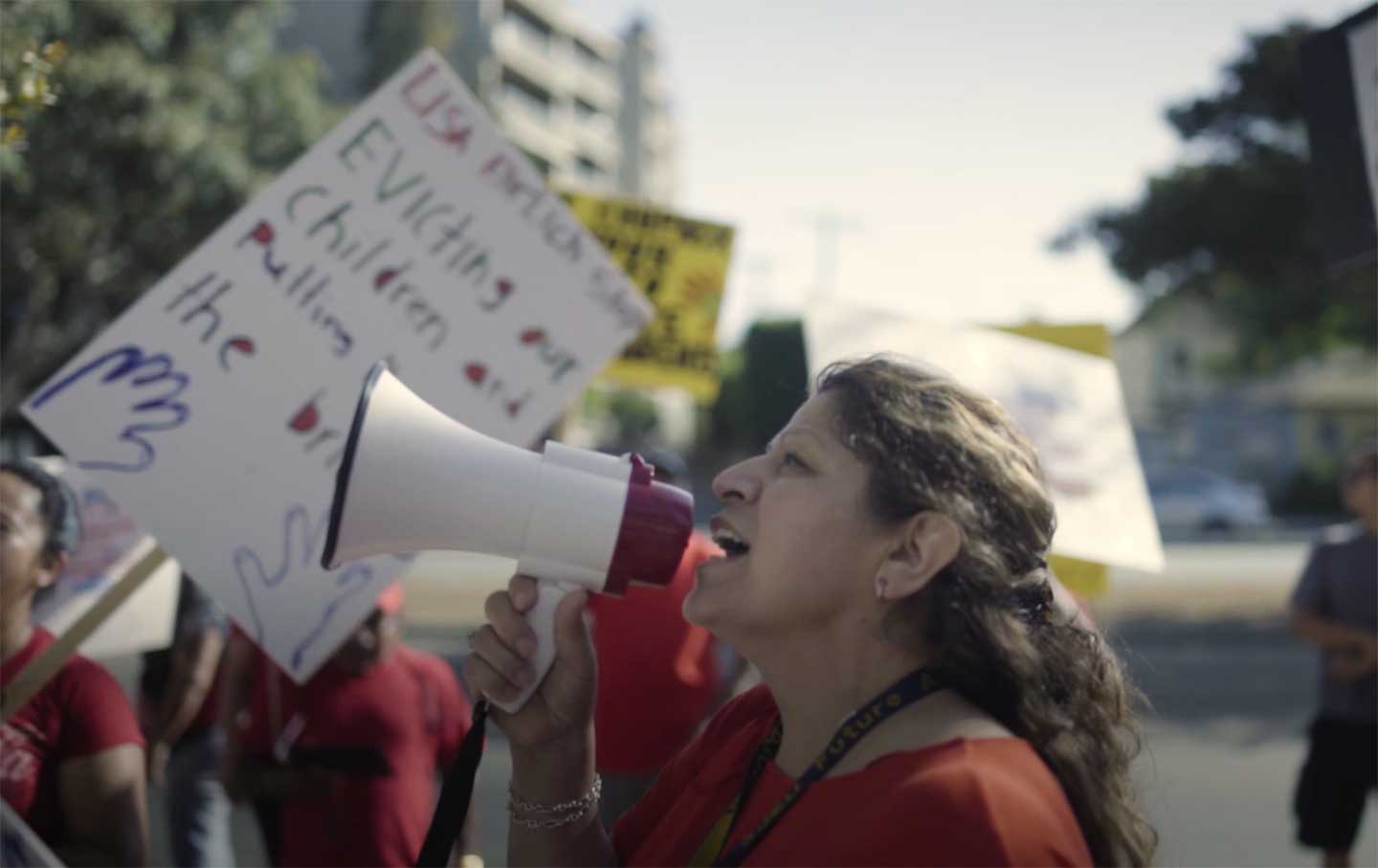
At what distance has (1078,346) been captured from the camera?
4.40 m

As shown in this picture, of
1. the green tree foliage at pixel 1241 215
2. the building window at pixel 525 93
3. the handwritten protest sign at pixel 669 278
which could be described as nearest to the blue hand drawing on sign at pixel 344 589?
the handwritten protest sign at pixel 669 278

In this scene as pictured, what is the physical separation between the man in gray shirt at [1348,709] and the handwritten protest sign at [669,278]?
308 centimetres

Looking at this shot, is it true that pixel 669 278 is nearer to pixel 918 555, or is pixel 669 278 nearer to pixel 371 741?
pixel 371 741

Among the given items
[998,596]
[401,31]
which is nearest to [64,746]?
[998,596]

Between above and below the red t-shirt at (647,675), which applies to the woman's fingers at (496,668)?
above

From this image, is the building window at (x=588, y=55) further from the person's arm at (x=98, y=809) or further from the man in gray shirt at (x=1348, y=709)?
the person's arm at (x=98, y=809)

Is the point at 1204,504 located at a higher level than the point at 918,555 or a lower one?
lower

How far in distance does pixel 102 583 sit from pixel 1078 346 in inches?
115

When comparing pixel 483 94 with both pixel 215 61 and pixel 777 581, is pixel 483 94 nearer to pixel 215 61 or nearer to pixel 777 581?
pixel 215 61

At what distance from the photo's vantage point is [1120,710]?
158 cm

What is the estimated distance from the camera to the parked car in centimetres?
2658

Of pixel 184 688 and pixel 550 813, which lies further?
pixel 184 688

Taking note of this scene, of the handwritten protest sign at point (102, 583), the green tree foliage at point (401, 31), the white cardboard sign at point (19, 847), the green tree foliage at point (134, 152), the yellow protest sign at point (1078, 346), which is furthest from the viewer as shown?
the green tree foliage at point (401, 31)

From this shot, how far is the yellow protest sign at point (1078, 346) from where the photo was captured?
4.24m
